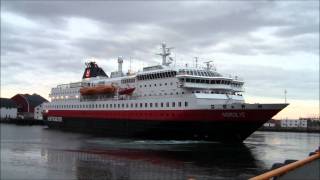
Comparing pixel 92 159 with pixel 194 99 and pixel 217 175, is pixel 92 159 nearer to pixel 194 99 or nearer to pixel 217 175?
pixel 217 175

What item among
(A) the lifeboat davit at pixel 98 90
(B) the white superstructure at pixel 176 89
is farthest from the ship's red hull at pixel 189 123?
(A) the lifeboat davit at pixel 98 90

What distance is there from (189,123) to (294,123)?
193ft

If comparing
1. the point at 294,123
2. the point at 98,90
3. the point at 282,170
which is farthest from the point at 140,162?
the point at 294,123

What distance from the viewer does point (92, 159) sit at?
24.2 m

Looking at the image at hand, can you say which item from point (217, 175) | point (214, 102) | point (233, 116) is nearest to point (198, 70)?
point (214, 102)

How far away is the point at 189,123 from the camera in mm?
33031

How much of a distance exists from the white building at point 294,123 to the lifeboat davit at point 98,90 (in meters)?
51.2

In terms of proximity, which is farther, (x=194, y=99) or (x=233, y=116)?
(x=194, y=99)

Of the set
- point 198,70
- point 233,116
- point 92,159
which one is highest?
point 198,70

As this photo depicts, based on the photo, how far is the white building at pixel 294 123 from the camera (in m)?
83.5

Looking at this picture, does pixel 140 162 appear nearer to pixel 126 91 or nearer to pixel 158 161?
pixel 158 161

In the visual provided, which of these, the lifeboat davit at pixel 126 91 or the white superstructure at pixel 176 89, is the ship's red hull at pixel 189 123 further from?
the lifeboat davit at pixel 126 91

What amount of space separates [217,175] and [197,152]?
8.88 meters

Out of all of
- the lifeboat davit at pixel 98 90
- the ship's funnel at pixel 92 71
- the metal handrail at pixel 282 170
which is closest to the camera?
the metal handrail at pixel 282 170
